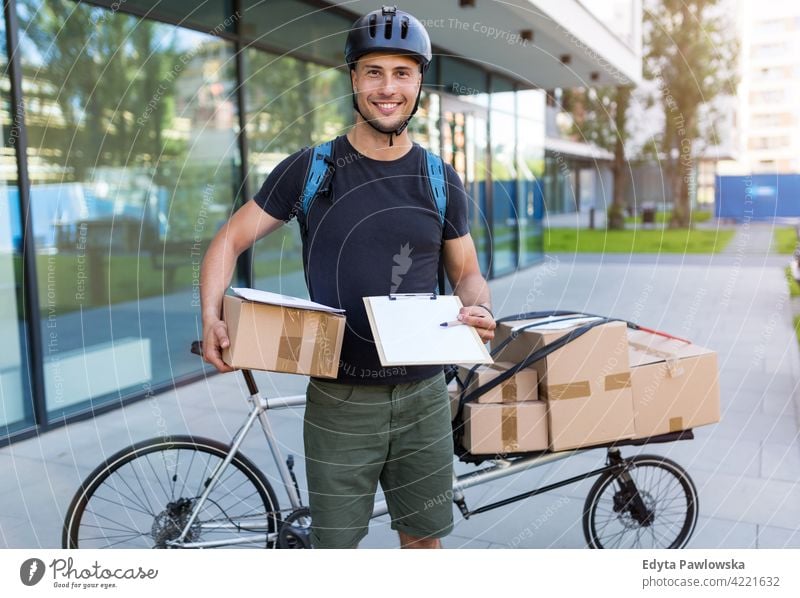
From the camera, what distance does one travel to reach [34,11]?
5234 millimetres

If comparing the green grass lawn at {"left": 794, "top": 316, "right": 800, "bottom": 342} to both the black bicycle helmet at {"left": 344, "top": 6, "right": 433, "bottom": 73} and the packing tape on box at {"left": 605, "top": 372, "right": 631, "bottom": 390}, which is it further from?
the black bicycle helmet at {"left": 344, "top": 6, "right": 433, "bottom": 73}

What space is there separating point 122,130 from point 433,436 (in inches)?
181

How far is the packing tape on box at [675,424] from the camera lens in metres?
2.88

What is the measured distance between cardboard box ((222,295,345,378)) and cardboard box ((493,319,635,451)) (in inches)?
37.0

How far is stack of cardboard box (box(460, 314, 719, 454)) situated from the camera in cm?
273

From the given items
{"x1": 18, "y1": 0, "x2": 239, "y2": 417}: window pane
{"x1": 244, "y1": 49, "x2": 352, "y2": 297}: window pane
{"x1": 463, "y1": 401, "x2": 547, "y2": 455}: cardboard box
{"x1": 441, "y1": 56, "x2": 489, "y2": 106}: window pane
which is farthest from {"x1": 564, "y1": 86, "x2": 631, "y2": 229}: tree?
{"x1": 463, "y1": 401, "x2": 547, "y2": 455}: cardboard box

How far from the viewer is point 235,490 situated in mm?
2775

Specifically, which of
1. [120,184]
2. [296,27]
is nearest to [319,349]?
[120,184]

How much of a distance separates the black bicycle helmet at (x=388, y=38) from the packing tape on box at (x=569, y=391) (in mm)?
1072

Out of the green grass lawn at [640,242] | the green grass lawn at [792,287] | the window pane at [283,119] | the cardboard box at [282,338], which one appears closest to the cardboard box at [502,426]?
the cardboard box at [282,338]

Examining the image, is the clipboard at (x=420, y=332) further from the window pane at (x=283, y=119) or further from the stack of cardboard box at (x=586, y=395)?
the window pane at (x=283, y=119)

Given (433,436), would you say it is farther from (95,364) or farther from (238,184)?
(238,184)
